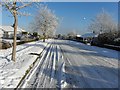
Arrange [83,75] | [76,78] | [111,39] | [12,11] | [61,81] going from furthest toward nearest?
[111,39]
[12,11]
[83,75]
[76,78]
[61,81]

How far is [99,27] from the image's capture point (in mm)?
62219

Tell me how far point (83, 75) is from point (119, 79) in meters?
1.72

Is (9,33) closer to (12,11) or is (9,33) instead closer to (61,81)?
(12,11)

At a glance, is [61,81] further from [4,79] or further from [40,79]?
[4,79]

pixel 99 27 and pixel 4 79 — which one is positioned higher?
pixel 99 27

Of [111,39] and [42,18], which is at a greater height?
[42,18]

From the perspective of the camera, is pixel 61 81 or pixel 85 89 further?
pixel 61 81

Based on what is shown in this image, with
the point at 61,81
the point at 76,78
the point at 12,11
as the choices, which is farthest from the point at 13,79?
the point at 12,11

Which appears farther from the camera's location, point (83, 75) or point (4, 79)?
point (83, 75)

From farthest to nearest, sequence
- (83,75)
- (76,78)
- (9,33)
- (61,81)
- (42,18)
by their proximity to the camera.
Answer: (9,33)
(42,18)
(83,75)
(76,78)
(61,81)

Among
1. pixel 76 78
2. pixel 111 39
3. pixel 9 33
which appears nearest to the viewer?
pixel 76 78

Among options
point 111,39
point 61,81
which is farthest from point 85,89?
point 111,39

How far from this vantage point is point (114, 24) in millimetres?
61938

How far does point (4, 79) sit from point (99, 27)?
55.8m
